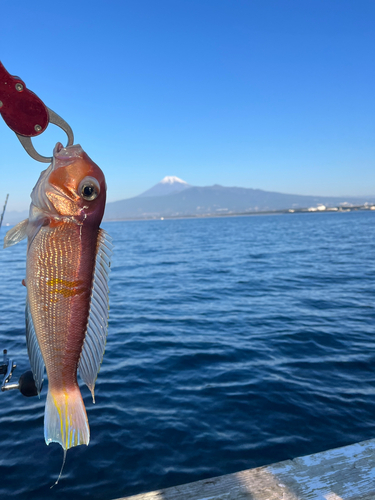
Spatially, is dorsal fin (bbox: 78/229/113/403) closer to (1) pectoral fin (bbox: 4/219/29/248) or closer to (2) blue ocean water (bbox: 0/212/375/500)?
(1) pectoral fin (bbox: 4/219/29/248)

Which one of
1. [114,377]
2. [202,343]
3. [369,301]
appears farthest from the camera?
Result: [369,301]

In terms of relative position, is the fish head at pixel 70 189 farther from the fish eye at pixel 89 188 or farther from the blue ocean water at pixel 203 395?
the blue ocean water at pixel 203 395

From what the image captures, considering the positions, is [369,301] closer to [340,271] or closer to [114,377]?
[340,271]

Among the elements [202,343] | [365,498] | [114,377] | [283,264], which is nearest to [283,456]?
[365,498]

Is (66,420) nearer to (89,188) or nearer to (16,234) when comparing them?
(16,234)

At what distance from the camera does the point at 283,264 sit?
27.6m

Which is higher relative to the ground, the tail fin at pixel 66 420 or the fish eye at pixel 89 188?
the fish eye at pixel 89 188

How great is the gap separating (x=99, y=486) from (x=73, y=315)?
4.68 metres

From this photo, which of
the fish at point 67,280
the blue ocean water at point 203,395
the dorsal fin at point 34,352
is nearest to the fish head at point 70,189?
the fish at point 67,280

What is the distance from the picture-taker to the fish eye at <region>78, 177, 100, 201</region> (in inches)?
85.4

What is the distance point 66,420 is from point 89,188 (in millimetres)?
1451

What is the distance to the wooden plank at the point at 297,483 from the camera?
3.74m

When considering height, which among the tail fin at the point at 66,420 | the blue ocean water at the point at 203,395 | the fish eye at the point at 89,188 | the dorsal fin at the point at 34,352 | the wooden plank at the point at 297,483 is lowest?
the blue ocean water at the point at 203,395

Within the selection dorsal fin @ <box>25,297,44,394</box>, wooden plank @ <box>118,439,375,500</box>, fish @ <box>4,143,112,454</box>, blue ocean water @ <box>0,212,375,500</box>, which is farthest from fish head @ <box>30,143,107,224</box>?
blue ocean water @ <box>0,212,375,500</box>
